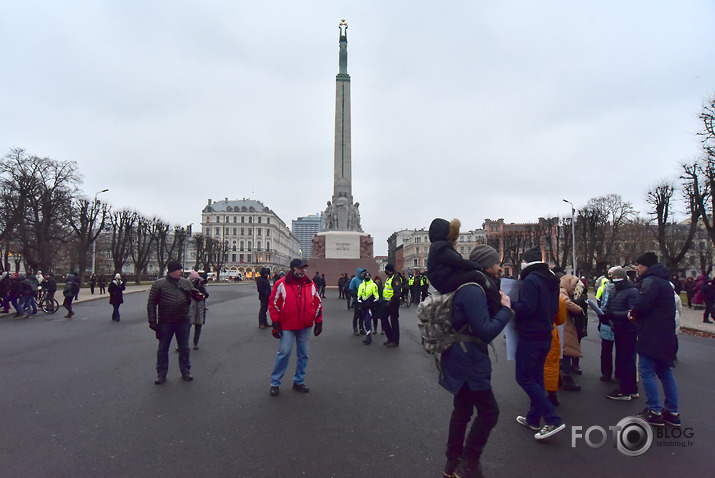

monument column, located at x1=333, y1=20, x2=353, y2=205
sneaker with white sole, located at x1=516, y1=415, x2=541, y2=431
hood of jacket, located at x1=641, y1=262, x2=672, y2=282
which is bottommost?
sneaker with white sole, located at x1=516, y1=415, x2=541, y2=431

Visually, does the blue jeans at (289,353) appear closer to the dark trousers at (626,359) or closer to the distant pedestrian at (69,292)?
the dark trousers at (626,359)

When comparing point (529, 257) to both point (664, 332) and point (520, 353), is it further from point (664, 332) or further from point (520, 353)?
point (664, 332)

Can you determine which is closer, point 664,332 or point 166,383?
point 664,332

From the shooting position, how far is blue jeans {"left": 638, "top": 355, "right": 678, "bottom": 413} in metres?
4.32

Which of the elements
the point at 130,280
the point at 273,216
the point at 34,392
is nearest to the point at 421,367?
the point at 34,392

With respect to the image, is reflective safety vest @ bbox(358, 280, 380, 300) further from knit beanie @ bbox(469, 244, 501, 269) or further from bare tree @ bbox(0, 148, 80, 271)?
bare tree @ bbox(0, 148, 80, 271)

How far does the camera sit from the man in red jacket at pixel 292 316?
18.2 ft

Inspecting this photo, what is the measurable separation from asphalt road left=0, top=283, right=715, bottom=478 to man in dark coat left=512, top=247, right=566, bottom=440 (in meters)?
0.28

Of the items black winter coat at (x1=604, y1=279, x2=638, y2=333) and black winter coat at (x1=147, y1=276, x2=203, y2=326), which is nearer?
black winter coat at (x1=604, y1=279, x2=638, y2=333)

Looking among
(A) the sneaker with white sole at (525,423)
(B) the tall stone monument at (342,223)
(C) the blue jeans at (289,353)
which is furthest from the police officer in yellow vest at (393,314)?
(B) the tall stone monument at (342,223)

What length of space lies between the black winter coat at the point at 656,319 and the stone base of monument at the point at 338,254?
2676cm

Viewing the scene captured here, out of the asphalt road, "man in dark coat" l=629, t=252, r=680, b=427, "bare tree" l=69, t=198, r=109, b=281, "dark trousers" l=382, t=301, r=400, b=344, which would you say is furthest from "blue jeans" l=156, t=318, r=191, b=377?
"bare tree" l=69, t=198, r=109, b=281

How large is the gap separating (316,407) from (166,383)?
2.40 m

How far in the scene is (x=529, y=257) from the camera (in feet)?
14.0
